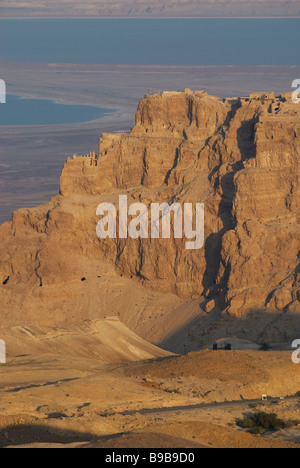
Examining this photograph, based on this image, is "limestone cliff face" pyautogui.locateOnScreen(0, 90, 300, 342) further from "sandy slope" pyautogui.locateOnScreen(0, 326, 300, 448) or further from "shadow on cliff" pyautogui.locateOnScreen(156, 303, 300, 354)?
"sandy slope" pyautogui.locateOnScreen(0, 326, 300, 448)

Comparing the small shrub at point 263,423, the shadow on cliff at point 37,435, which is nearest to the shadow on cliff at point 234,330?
the small shrub at point 263,423

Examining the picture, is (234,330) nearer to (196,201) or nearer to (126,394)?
(196,201)

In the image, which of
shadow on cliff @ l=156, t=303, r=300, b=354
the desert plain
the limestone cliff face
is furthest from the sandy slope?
the limestone cliff face

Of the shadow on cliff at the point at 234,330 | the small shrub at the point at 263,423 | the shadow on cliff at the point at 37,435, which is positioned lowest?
the shadow on cliff at the point at 37,435

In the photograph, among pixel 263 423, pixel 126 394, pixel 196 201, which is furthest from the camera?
pixel 196 201

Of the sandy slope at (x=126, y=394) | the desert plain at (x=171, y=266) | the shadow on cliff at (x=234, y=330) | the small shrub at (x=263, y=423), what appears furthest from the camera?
the shadow on cliff at (x=234, y=330)

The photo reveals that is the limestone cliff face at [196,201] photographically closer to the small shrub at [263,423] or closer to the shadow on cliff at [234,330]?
the shadow on cliff at [234,330]

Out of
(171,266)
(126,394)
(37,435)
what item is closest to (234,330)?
(171,266)

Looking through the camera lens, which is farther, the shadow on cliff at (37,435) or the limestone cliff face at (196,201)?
the limestone cliff face at (196,201)
